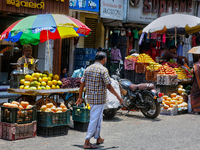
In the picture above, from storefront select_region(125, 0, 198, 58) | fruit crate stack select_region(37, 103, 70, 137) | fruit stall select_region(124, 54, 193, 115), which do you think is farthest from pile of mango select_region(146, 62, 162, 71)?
fruit crate stack select_region(37, 103, 70, 137)

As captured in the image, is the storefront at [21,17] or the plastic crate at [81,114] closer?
the plastic crate at [81,114]

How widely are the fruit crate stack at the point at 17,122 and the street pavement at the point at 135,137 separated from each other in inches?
5.9

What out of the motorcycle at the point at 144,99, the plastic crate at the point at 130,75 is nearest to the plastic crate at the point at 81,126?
the motorcycle at the point at 144,99

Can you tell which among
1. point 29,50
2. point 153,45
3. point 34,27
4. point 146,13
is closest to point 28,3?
point 29,50

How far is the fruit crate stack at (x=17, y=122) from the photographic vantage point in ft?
21.9

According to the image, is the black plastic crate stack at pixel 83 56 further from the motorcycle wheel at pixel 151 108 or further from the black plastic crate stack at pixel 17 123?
the black plastic crate stack at pixel 17 123

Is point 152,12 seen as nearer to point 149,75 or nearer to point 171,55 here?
point 171,55

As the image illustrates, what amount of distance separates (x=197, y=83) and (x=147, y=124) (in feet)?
10.0

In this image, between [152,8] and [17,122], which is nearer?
[17,122]

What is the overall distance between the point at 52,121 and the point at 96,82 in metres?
1.65

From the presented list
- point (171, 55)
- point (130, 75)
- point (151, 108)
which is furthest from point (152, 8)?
point (151, 108)

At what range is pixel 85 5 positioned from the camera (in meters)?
14.9

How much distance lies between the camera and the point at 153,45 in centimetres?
1988

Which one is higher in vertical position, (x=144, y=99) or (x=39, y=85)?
(x=39, y=85)
